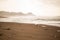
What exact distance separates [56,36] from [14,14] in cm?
45

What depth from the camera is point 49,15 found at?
115cm

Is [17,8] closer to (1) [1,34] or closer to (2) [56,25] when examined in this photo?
(1) [1,34]

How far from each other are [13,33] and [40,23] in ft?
0.90

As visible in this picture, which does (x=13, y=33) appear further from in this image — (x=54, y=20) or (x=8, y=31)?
(x=54, y=20)

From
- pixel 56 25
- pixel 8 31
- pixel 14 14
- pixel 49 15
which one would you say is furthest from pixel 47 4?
pixel 8 31

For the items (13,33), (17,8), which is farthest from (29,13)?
(13,33)

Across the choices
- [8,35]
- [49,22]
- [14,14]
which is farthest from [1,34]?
[49,22]

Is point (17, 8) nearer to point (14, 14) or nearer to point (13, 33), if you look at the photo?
point (14, 14)

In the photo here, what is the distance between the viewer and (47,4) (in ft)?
3.70

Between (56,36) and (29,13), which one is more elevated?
(29,13)

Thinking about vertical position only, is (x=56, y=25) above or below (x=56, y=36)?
above

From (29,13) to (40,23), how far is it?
14 centimetres

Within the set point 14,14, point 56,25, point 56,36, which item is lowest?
point 56,36

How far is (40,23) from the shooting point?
3.79 ft
